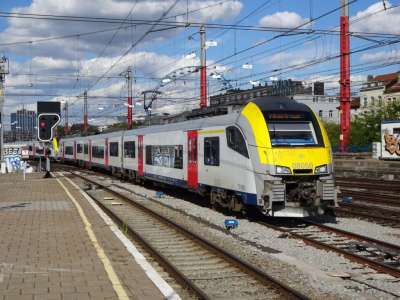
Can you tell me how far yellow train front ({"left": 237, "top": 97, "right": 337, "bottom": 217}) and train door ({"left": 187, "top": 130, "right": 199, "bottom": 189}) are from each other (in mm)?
4052

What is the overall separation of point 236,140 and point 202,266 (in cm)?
549

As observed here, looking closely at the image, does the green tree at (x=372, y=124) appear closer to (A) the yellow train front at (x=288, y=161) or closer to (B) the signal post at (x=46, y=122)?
(B) the signal post at (x=46, y=122)

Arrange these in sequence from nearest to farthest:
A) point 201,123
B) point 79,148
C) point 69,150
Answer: point 201,123
point 79,148
point 69,150

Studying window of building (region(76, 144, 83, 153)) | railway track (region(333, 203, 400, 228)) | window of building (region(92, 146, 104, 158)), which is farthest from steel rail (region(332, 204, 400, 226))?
window of building (region(76, 144, 83, 153))

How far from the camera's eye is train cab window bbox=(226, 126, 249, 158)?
13.8 metres

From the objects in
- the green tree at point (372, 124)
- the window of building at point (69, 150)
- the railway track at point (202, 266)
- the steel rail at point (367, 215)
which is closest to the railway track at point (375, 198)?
the steel rail at point (367, 215)

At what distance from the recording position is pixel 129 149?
1193 inches

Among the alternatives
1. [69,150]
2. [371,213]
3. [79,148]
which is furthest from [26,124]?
[371,213]

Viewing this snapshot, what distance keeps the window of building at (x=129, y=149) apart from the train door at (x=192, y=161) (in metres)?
10.8

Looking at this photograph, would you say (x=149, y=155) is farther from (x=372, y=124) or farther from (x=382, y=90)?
(x=382, y=90)

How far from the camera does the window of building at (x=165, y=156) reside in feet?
65.4

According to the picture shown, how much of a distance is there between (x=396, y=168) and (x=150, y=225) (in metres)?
21.6

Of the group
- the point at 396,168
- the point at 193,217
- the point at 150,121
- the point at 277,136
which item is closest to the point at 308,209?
the point at 277,136

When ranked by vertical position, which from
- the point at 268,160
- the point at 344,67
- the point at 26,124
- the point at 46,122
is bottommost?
the point at 268,160
